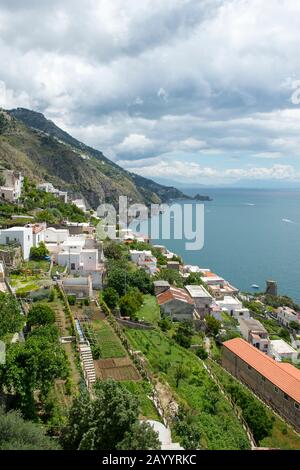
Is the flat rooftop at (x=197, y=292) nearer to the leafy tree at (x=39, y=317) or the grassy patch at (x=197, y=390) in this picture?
the grassy patch at (x=197, y=390)

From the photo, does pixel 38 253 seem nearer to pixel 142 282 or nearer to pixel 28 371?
pixel 142 282

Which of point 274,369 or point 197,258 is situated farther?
point 197,258

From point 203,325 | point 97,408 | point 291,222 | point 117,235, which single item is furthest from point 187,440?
point 291,222

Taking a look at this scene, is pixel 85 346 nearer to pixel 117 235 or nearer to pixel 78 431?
pixel 78 431

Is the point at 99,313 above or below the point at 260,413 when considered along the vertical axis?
above

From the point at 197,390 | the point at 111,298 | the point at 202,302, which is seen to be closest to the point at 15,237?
the point at 111,298

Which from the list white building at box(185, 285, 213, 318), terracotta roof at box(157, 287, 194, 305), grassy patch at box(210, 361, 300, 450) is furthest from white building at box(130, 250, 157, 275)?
grassy patch at box(210, 361, 300, 450)

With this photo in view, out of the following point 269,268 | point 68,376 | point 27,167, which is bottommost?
point 269,268

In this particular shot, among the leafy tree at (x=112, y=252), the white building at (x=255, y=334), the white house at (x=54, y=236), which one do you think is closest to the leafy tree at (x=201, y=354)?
the white building at (x=255, y=334)

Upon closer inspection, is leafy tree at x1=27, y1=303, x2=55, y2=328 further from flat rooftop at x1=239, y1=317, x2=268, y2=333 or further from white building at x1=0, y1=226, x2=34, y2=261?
flat rooftop at x1=239, y1=317, x2=268, y2=333
